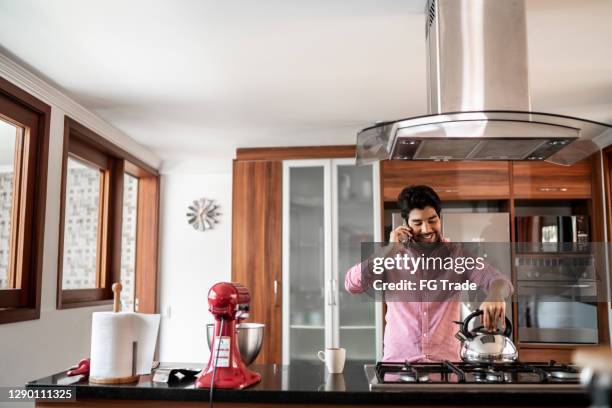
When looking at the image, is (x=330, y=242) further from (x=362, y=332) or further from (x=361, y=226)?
(x=362, y=332)

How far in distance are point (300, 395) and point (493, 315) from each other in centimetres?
82

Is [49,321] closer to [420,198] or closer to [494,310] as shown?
[420,198]

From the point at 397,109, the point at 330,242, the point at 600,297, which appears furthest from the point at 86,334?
the point at 600,297

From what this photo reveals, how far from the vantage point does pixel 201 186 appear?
539 cm

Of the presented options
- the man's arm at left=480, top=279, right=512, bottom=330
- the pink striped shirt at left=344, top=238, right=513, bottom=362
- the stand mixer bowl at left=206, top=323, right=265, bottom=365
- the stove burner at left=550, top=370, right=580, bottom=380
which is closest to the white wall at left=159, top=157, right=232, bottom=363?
the pink striped shirt at left=344, top=238, right=513, bottom=362

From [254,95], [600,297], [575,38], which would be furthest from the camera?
[600,297]

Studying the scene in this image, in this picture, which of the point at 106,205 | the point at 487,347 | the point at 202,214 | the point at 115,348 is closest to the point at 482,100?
the point at 487,347

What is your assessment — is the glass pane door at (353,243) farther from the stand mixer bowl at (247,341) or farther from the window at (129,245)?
the stand mixer bowl at (247,341)

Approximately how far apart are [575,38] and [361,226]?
7.43ft

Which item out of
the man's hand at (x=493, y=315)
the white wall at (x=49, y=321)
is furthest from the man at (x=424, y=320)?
→ the white wall at (x=49, y=321)

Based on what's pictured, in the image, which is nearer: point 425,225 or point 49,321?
point 425,225

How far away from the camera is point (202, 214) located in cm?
534

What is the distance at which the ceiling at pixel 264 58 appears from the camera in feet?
7.73

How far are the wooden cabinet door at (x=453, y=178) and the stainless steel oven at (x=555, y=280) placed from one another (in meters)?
0.33
